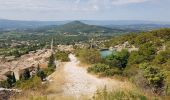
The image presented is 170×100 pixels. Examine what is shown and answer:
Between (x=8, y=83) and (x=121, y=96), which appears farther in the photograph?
(x=8, y=83)

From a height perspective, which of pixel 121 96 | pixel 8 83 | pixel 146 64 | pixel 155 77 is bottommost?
pixel 8 83

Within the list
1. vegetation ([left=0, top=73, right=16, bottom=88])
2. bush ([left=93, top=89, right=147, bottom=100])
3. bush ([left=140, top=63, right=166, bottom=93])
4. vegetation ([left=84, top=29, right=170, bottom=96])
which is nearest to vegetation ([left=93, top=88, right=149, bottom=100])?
bush ([left=93, top=89, right=147, bottom=100])

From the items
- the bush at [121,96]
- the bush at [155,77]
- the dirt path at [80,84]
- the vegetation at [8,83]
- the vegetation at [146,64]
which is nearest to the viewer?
the bush at [121,96]

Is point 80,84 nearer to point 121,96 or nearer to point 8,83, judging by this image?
point 121,96

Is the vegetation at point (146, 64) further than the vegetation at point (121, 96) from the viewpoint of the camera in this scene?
Yes

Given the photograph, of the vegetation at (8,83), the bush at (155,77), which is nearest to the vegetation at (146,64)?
the bush at (155,77)

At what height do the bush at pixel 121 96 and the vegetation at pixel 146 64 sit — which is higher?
the bush at pixel 121 96

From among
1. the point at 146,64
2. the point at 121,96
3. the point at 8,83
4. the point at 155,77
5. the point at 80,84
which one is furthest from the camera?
the point at 8,83

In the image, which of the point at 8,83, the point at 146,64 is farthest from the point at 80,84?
the point at 8,83

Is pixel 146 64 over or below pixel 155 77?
below

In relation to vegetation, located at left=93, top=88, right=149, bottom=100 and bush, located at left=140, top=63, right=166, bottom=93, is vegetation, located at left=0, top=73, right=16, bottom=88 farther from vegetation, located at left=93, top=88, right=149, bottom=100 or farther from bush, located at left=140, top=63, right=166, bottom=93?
vegetation, located at left=93, top=88, right=149, bottom=100

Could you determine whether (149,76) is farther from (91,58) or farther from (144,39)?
(144,39)

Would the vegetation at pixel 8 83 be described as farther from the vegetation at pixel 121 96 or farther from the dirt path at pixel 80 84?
Answer: the vegetation at pixel 121 96
